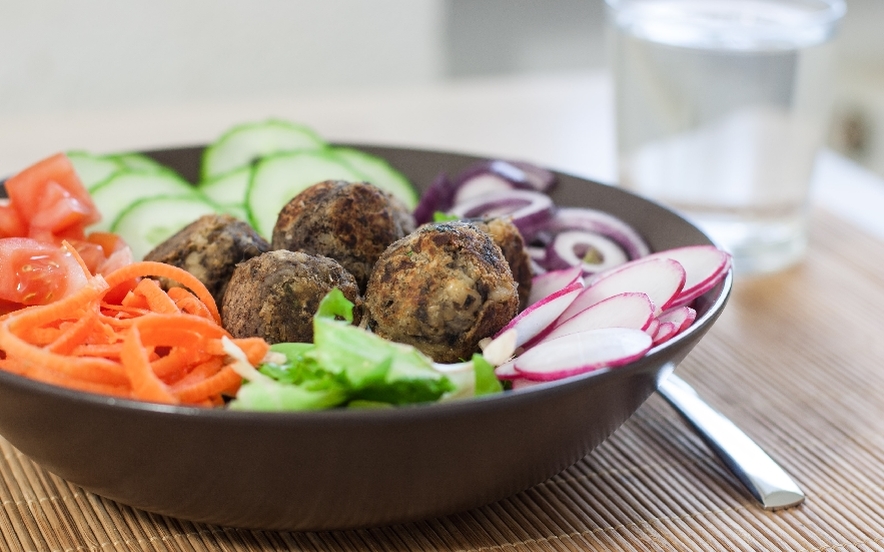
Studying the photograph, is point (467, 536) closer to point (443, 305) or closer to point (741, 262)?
A: point (443, 305)

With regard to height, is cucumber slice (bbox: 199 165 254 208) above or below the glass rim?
below

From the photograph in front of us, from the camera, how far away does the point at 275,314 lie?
71.3 inches

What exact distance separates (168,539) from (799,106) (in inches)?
96.4

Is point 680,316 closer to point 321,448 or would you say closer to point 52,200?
point 321,448

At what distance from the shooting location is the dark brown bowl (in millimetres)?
1395

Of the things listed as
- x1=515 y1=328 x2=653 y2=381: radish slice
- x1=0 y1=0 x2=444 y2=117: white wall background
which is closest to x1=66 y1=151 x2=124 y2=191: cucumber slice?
x1=515 y1=328 x2=653 y2=381: radish slice

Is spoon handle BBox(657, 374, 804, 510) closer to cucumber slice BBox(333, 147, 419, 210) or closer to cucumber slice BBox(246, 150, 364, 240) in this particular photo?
cucumber slice BBox(333, 147, 419, 210)

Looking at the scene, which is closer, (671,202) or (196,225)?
(196,225)

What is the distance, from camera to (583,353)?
1.64 metres

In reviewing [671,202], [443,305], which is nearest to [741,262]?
[671,202]

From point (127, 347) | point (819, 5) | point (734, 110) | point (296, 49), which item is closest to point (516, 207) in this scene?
point (734, 110)

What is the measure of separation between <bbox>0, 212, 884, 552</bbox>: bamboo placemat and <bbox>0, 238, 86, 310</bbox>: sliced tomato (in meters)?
0.34

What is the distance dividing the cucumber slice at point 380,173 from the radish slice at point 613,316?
3.09 feet

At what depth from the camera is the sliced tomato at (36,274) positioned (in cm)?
194
